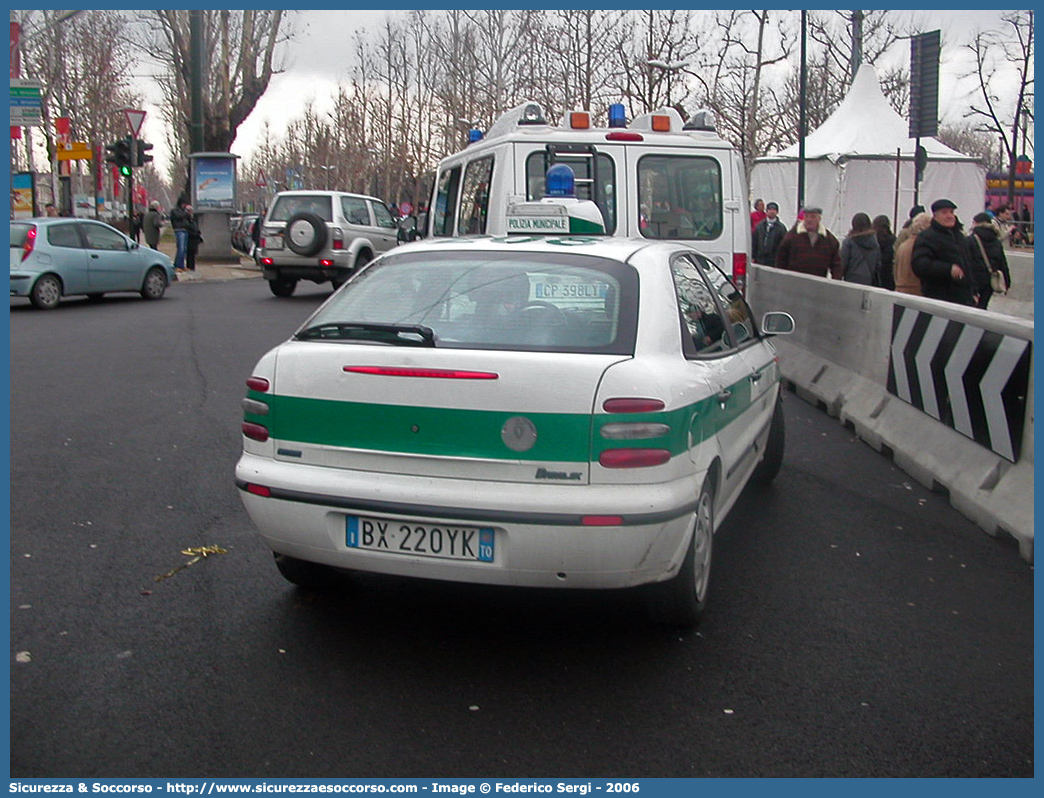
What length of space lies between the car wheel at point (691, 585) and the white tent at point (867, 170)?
26.8 m

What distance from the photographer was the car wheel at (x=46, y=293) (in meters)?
18.5

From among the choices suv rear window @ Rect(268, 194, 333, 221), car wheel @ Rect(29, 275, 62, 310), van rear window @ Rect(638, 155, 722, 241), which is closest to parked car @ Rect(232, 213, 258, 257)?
suv rear window @ Rect(268, 194, 333, 221)

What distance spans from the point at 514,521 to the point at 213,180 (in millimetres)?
29808

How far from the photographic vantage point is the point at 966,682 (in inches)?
163

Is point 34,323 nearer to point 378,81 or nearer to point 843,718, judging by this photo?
point 843,718

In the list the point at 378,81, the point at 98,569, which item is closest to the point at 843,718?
the point at 98,569

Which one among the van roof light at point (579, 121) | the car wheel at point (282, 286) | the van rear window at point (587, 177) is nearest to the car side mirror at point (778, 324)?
the van rear window at point (587, 177)

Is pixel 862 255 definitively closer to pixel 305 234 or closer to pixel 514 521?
pixel 514 521

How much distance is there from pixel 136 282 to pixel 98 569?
54.7 ft

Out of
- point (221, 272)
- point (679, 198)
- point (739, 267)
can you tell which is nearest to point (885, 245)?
point (739, 267)

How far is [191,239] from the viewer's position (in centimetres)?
2909

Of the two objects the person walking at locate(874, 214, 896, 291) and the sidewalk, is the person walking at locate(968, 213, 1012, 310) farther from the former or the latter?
the sidewalk

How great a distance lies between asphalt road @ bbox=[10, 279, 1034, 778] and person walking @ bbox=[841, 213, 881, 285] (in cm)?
641

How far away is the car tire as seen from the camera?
21062mm
